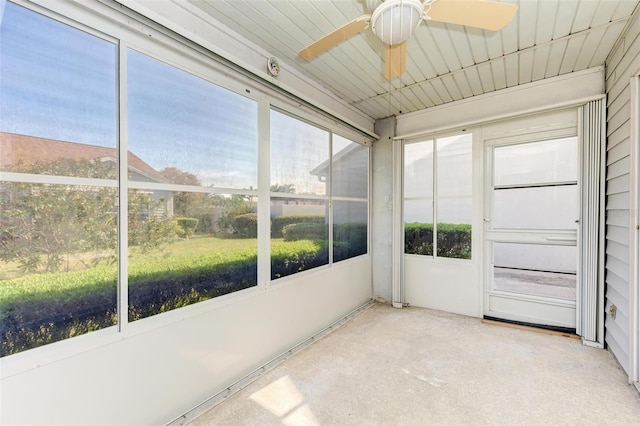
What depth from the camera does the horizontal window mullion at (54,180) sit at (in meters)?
1.18

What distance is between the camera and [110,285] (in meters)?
1.47

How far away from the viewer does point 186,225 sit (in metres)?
1.80

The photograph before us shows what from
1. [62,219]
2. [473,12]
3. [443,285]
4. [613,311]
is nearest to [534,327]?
[613,311]

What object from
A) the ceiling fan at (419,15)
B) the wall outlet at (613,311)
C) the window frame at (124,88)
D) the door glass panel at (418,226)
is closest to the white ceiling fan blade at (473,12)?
the ceiling fan at (419,15)

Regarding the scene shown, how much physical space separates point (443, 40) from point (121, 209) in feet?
8.72

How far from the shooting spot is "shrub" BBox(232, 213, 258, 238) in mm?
2135

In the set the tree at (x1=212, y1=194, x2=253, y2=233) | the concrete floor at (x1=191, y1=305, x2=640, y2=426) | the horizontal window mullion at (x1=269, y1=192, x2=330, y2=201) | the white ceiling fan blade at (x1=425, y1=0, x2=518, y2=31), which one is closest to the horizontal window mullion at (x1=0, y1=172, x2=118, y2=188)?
the tree at (x1=212, y1=194, x2=253, y2=233)

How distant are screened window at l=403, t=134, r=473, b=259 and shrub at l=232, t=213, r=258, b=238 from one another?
7.88ft

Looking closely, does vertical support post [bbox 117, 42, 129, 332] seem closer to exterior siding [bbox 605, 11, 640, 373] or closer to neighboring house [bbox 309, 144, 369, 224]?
neighboring house [bbox 309, 144, 369, 224]

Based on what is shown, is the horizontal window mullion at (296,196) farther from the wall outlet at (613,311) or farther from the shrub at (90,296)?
the wall outlet at (613,311)

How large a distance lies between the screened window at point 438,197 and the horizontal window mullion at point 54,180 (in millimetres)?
3414

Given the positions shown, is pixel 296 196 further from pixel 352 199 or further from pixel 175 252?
pixel 175 252

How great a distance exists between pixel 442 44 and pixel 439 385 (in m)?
2.76

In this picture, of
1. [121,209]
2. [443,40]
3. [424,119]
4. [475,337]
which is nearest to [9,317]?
[121,209]
